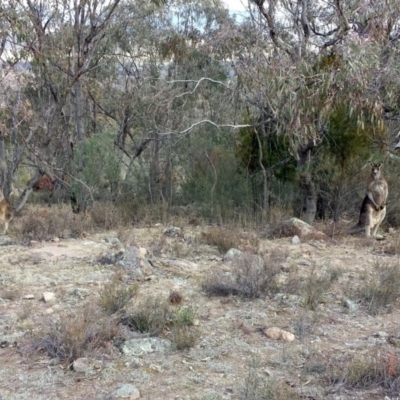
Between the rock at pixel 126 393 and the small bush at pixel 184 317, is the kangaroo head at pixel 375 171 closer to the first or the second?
the small bush at pixel 184 317

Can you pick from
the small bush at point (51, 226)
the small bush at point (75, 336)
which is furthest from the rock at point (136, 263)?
the small bush at point (51, 226)

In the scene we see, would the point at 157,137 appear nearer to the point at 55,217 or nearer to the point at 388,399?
the point at 55,217

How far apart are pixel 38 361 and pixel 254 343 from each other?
1800mm

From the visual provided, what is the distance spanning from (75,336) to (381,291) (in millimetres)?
3196

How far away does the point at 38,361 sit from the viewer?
17.0 feet

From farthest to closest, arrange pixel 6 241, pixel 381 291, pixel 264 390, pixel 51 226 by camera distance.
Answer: pixel 51 226 < pixel 6 241 < pixel 381 291 < pixel 264 390

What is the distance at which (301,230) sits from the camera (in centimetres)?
1038

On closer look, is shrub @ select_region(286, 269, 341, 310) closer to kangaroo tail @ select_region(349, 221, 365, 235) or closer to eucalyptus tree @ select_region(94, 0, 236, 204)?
kangaroo tail @ select_region(349, 221, 365, 235)

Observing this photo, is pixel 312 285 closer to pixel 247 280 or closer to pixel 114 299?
pixel 247 280

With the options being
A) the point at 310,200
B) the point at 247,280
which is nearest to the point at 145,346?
the point at 247,280

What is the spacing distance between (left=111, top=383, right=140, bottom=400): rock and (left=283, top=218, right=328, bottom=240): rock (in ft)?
19.6

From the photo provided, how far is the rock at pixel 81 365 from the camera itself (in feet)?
16.4

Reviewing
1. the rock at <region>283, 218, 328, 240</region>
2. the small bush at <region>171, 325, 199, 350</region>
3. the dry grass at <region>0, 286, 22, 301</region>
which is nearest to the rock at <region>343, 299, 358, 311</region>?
the small bush at <region>171, 325, 199, 350</region>

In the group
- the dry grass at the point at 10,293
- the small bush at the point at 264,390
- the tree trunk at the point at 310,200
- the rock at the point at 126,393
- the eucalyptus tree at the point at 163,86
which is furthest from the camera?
the eucalyptus tree at the point at 163,86
